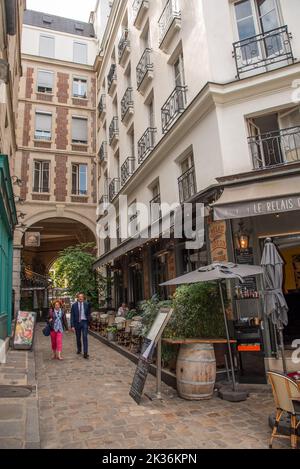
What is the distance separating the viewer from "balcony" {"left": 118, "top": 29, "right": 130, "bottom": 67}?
15548 millimetres

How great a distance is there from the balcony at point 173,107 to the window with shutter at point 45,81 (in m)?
14.2

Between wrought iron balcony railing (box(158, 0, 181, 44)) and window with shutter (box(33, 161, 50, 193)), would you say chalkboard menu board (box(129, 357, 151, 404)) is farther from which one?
window with shutter (box(33, 161, 50, 193))

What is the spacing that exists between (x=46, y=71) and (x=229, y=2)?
54.7 feet

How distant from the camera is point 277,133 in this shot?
27.2ft

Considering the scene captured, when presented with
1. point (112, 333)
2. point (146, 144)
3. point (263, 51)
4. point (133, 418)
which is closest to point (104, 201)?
point (146, 144)

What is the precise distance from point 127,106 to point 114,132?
7.65 ft

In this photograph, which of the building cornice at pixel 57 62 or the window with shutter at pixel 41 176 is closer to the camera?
the window with shutter at pixel 41 176

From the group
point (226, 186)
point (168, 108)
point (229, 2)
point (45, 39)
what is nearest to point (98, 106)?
point (45, 39)

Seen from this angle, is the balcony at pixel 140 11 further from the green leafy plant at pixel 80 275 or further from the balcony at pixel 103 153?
the green leafy plant at pixel 80 275

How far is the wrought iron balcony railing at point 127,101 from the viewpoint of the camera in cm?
1489

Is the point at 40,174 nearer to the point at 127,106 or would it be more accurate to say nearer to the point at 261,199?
the point at 127,106

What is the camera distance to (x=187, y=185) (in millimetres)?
9938

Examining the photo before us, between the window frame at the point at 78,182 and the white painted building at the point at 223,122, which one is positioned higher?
the window frame at the point at 78,182

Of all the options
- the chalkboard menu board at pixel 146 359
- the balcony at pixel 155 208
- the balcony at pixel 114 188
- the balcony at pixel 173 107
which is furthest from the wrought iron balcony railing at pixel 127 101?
the chalkboard menu board at pixel 146 359
